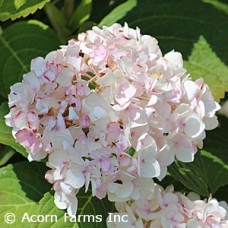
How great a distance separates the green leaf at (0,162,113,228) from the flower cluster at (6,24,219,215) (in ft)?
0.19

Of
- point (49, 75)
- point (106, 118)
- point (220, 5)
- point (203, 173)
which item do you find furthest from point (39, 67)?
point (220, 5)

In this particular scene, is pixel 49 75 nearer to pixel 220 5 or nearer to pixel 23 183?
pixel 23 183

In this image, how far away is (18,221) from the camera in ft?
4.96

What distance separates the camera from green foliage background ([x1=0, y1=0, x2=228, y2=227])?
1534 millimetres

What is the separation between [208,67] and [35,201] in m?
0.43

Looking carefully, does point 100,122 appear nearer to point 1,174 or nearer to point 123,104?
point 123,104

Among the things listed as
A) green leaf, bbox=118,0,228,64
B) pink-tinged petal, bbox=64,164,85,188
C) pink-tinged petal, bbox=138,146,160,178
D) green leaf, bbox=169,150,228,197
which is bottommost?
green leaf, bbox=169,150,228,197

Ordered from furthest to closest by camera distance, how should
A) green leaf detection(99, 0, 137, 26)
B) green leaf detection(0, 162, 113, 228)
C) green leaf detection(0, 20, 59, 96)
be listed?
green leaf detection(99, 0, 137, 26) → green leaf detection(0, 20, 59, 96) → green leaf detection(0, 162, 113, 228)

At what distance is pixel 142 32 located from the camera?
70.5 inches

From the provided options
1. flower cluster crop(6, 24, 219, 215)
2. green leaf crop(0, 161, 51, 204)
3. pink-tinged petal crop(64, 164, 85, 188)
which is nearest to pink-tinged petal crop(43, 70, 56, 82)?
flower cluster crop(6, 24, 219, 215)

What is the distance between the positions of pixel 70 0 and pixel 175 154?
0.56 metres

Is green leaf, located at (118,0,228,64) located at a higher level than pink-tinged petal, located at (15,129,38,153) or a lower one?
lower

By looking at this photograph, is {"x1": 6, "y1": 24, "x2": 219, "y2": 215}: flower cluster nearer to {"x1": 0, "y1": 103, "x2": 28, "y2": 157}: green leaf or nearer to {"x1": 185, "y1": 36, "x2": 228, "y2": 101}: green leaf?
{"x1": 0, "y1": 103, "x2": 28, "y2": 157}: green leaf

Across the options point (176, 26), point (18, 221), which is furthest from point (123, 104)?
point (176, 26)
